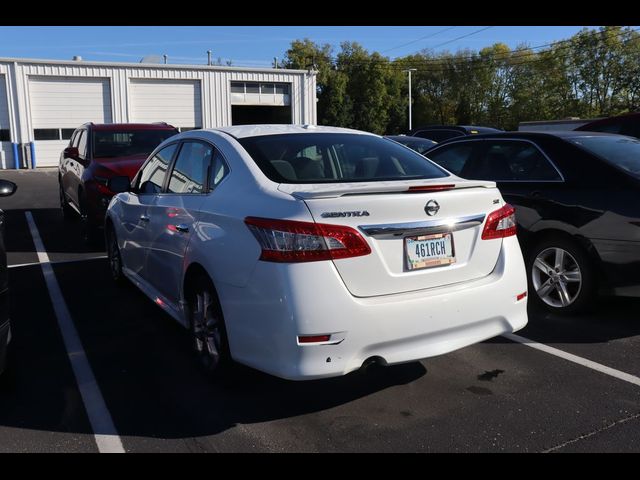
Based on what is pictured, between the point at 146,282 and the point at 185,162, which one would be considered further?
the point at 146,282

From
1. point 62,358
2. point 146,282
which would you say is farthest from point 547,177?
point 62,358

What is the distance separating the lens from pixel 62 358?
4297 mm

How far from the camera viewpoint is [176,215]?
4113mm

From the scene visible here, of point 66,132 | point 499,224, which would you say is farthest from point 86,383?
point 66,132

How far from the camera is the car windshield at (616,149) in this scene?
4901mm

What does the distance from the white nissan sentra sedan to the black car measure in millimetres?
1407

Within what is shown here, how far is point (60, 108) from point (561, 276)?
29810mm

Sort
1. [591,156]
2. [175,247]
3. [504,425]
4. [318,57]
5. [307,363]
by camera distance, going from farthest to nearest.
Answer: [318,57]
[591,156]
[175,247]
[504,425]
[307,363]

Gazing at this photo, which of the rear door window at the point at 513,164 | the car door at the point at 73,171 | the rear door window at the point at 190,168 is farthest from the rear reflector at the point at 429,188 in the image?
the car door at the point at 73,171

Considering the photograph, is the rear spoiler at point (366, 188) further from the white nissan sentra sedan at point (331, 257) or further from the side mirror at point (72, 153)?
the side mirror at point (72, 153)

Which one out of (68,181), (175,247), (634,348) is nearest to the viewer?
(175,247)

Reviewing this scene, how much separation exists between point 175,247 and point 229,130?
935 mm

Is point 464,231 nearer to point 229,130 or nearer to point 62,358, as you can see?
point 229,130

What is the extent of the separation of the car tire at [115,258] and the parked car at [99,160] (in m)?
1.66
